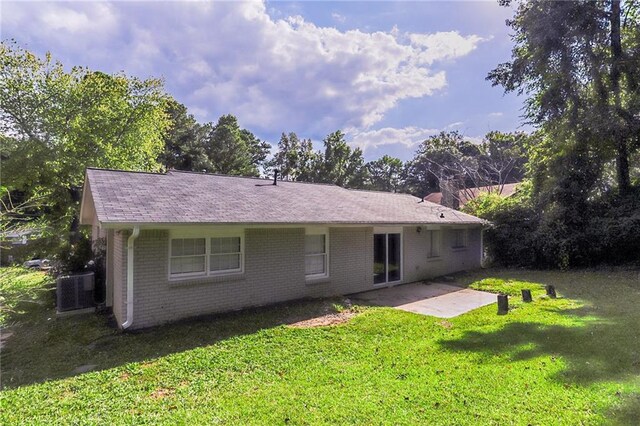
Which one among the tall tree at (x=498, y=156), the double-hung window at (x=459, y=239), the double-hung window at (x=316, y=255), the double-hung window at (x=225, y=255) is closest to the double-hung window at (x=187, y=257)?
the double-hung window at (x=225, y=255)

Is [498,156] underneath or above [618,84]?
underneath

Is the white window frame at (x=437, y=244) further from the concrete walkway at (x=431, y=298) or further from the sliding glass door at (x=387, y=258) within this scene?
the sliding glass door at (x=387, y=258)

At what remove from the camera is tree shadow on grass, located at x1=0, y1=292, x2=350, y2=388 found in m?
5.86

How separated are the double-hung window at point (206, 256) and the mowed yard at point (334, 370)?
1.18 meters

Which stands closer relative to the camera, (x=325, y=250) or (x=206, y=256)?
(x=206, y=256)

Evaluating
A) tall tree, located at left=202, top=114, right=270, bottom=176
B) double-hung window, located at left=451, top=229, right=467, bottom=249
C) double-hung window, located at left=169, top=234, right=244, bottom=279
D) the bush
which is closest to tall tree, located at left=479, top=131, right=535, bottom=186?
the bush

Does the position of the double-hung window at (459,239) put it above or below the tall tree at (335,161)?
below

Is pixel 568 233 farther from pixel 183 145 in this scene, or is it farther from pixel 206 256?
pixel 183 145

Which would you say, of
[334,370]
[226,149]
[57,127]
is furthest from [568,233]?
[226,149]

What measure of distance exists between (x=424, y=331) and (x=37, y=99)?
2272 centimetres

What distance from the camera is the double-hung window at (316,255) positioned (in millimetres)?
10594

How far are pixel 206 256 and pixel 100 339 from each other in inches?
106

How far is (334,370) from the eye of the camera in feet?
17.9

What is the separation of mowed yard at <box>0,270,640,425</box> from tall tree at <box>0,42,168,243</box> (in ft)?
42.5
